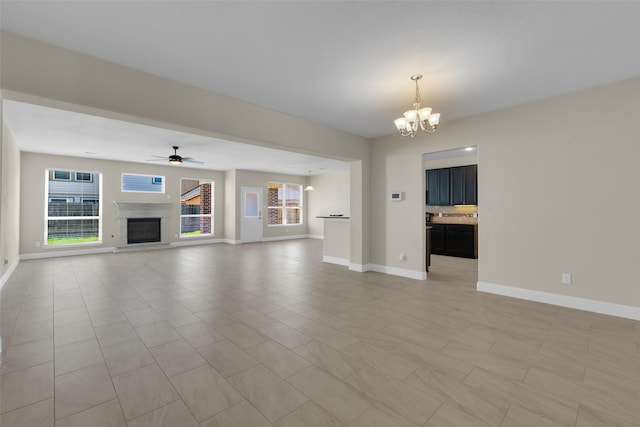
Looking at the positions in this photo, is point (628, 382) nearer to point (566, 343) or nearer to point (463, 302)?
point (566, 343)

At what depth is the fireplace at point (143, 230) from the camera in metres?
8.18

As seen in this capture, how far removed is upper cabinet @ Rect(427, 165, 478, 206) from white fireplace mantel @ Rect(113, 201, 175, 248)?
8198mm

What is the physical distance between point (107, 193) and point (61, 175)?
107 centimetres

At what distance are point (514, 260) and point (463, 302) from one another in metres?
1.02

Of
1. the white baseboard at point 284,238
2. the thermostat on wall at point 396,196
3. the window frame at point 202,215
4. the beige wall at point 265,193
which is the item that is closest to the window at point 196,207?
the window frame at point 202,215

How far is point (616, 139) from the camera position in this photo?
3.19m

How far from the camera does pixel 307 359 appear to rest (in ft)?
7.37

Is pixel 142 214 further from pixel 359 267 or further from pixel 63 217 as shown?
pixel 359 267

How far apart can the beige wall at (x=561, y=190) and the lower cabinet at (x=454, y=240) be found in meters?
2.93

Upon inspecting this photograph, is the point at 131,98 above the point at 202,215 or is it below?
above

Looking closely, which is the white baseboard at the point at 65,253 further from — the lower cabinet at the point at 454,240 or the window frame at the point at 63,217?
the lower cabinet at the point at 454,240

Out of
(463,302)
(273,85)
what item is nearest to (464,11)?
(273,85)

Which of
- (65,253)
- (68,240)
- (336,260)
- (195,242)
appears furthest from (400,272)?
(68,240)

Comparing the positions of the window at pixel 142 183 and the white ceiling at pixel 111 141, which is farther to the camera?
the window at pixel 142 183
